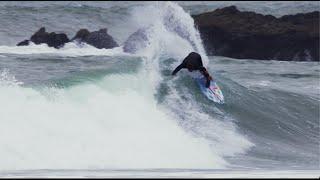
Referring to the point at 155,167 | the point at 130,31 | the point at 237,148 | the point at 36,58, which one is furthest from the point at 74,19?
the point at 155,167

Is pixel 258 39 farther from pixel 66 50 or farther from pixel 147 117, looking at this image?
pixel 147 117

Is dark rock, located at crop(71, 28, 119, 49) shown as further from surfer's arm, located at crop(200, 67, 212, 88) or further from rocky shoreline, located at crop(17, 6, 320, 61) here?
surfer's arm, located at crop(200, 67, 212, 88)

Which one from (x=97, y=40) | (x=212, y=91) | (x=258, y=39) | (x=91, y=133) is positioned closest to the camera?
(x=91, y=133)

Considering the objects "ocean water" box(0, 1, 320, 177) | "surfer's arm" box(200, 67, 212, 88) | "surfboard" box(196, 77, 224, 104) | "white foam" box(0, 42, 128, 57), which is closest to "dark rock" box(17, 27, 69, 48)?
"white foam" box(0, 42, 128, 57)

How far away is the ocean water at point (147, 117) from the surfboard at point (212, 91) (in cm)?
21

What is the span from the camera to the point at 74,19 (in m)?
39.6

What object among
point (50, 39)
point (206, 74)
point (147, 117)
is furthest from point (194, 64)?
point (50, 39)

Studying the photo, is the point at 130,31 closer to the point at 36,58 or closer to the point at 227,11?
the point at 227,11

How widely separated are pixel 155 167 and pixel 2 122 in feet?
7.79

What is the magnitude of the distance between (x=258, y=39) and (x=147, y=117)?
672 inches

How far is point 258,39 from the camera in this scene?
32.3 m

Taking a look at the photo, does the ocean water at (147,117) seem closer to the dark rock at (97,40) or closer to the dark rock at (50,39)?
the dark rock at (50,39)

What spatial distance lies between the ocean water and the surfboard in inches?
8.2

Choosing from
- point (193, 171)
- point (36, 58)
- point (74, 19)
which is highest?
point (193, 171)
